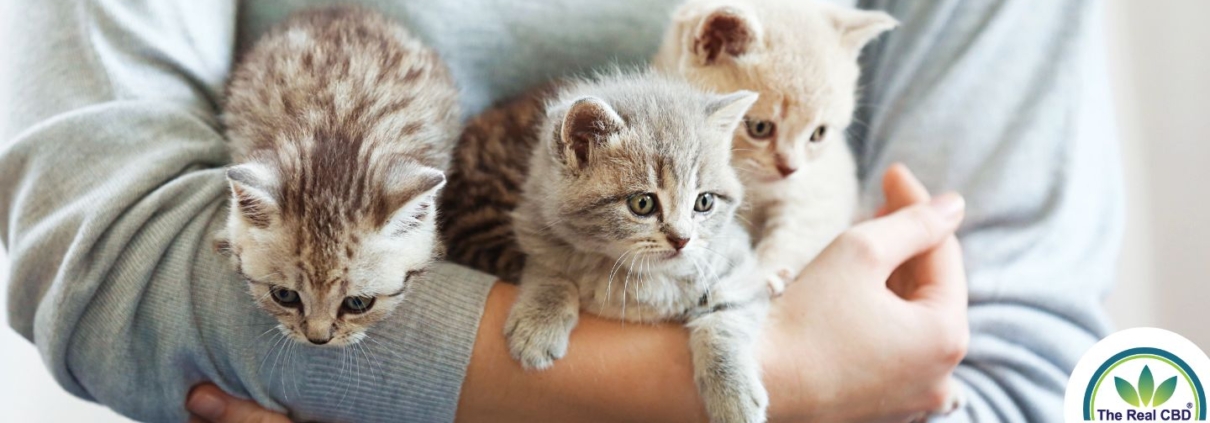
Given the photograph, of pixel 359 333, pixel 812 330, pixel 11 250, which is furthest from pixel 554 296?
pixel 11 250

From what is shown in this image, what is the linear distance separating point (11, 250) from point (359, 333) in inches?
20.9

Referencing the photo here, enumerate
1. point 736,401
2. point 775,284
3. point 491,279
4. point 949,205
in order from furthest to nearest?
point 949,205
point 775,284
point 491,279
point 736,401

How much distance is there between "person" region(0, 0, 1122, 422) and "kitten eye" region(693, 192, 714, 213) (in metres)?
0.19

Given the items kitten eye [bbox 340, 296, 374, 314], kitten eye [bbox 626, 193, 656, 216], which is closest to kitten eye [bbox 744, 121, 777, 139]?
kitten eye [bbox 626, 193, 656, 216]

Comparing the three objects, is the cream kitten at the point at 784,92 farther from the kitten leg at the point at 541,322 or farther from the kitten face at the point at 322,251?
the kitten face at the point at 322,251

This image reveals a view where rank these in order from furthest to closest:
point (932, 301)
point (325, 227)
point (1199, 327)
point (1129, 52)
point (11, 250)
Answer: point (1129, 52), point (1199, 327), point (932, 301), point (11, 250), point (325, 227)

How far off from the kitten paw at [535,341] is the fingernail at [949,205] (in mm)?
718

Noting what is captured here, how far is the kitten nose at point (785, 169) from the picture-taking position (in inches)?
53.6

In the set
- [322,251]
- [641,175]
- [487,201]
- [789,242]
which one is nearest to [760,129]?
[789,242]

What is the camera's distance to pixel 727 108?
1.16 metres

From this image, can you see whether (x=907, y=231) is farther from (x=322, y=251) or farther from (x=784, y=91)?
(x=322, y=251)

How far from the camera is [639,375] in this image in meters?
1.16

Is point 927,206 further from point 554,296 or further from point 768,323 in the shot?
point 554,296

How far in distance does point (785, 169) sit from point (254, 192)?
0.83 meters
